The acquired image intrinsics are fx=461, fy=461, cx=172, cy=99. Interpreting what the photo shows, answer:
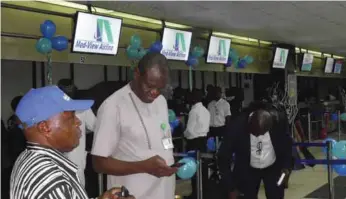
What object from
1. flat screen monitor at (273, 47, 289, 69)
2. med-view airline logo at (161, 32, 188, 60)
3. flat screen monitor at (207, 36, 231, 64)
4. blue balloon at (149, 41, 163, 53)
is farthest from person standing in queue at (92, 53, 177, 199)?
flat screen monitor at (273, 47, 289, 69)

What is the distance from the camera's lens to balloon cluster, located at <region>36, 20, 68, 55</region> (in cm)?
517

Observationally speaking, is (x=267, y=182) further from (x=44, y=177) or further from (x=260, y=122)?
(x=44, y=177)

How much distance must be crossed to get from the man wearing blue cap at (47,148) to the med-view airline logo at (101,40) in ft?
13.9

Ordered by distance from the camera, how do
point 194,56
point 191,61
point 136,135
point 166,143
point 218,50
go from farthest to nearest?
point 218,50
point 194,56
point 191,61
point 166,143
point 136,135

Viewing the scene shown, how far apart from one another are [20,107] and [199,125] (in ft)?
20.3

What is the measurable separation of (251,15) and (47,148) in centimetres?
620

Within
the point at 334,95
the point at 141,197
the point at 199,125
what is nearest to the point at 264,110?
the point at 141,197

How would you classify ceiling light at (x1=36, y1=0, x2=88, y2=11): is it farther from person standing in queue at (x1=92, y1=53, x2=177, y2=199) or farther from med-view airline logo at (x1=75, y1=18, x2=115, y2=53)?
person standing in queue at (x1=92, y1=53, x2=177, y2=199)

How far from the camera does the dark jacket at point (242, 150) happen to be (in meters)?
3.60

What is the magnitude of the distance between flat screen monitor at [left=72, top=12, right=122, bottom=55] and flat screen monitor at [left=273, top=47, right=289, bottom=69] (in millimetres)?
6731

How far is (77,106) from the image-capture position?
155 centimetres

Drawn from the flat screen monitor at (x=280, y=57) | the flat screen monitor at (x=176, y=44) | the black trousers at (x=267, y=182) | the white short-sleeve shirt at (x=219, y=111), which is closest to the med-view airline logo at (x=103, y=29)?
the flat screen monitor at (x=176, y=44)

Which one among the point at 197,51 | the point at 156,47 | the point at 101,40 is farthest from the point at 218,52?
the point at 101,40

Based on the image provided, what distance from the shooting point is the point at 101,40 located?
19.5 ft
